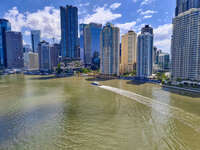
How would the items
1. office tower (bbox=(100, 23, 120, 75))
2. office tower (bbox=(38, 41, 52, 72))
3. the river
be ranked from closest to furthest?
the river, office tower (bbox=(100, 23, 120, 75)), office tower (bbox=(38, 41, 52, 72))

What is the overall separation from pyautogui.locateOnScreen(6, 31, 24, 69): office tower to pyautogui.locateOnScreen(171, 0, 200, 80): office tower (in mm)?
157971

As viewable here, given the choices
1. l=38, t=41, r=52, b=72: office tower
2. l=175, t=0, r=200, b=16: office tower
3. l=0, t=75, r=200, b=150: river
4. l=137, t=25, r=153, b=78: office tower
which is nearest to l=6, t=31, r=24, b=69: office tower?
l=38, t=41, r=52, b=72: office tower

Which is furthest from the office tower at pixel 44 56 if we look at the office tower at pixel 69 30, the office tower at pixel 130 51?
the office tower at pixel 130 51

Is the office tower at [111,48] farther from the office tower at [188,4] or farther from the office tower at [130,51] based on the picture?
the office tower at [188,4]

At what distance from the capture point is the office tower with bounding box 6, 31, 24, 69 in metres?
127

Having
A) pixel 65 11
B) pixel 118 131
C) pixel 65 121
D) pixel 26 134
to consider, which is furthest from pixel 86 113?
pixel 65 11

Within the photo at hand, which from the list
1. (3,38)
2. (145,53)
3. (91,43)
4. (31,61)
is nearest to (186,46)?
(145,53)

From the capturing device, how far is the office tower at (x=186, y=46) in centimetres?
3778

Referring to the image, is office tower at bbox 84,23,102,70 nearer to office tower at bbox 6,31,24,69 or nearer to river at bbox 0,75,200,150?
office tower at bbox 6,31,24,69

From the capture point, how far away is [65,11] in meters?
120

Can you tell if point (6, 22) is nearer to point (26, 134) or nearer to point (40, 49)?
point (40, 49)

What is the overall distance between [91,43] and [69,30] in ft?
102

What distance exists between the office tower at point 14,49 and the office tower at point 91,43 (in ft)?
266

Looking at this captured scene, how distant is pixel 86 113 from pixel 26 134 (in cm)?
889
